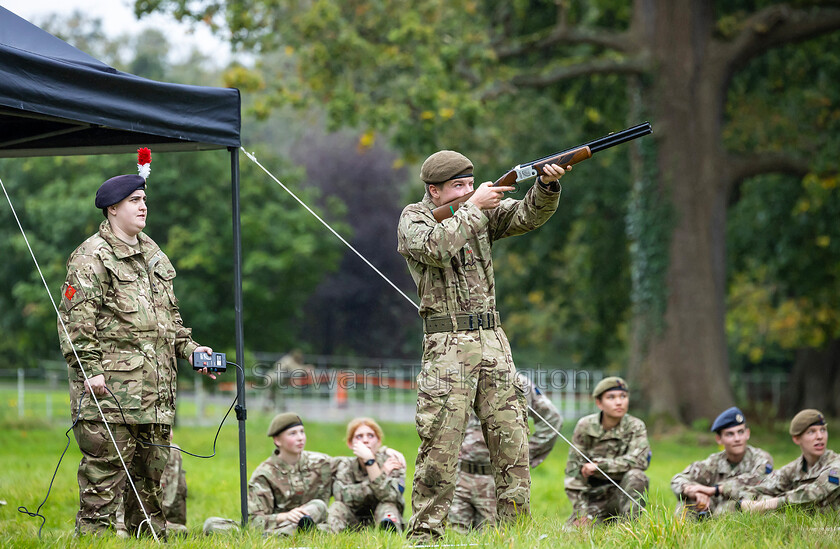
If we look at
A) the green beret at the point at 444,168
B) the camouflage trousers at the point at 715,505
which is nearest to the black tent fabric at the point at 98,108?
the green beret at the point at 444,168

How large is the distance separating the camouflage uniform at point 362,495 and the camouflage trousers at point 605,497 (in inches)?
49.6

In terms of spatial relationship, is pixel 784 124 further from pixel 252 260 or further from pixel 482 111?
pixel 252 260

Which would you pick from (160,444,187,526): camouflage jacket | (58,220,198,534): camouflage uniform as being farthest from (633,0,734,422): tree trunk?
(58,220,198,534): camouflage uniform

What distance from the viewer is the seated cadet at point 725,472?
6605mm

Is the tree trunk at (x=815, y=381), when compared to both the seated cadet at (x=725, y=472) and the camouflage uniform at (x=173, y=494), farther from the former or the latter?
the camouflage uniform at (x=173, y=494)

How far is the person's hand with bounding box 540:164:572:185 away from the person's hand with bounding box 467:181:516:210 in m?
0.22

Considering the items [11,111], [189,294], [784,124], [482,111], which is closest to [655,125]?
[482,111]

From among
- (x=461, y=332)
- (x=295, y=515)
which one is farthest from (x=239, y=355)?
(x=461, y=332)

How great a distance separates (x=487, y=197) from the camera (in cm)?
506

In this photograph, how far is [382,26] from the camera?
51.5ft

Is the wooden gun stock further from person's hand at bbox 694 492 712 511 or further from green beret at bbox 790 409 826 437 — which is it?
person's hand at bbox 694 492 712 511

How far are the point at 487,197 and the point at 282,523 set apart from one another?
277 centimetres

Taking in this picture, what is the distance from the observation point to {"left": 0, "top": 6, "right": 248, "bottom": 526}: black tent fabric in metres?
5.18

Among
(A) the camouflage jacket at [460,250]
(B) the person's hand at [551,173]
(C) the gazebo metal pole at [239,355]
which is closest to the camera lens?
(A) the camouflage jacket at [460,250]
